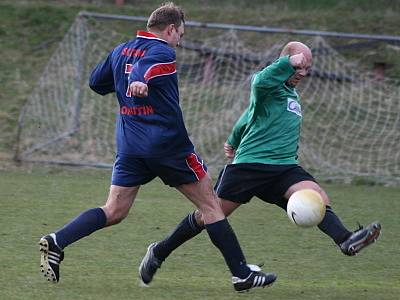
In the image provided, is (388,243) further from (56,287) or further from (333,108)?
(333,108)

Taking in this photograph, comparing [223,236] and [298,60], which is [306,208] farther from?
[298,60]

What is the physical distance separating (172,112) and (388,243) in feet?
9.70

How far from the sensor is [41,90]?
12984 mm

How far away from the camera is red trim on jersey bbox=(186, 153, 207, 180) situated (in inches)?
210

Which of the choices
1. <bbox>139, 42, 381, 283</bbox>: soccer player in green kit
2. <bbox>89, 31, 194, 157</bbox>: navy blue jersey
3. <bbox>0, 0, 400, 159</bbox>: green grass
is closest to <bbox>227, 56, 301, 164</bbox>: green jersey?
<bbox>139, 42, 381, 283</bbox>: soccer player in green kit

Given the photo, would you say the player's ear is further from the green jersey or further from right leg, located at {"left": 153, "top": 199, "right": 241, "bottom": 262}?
right leg, located at {"left": 153, "top": 199, "right": 241, "bottom": 262}

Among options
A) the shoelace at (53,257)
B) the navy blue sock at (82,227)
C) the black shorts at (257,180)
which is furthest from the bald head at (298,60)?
the shoelace at (53,257)

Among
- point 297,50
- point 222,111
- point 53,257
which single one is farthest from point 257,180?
point 222,111

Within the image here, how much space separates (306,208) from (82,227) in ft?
4.22

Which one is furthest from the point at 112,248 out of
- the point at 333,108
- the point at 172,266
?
the point at 333,108

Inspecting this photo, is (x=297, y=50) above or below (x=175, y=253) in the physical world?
above

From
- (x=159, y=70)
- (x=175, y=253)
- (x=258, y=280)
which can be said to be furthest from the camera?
(x=175, y=253)

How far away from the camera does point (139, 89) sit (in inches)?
195

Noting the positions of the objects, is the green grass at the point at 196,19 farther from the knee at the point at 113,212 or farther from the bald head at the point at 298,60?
the knee at the point at 113,212
